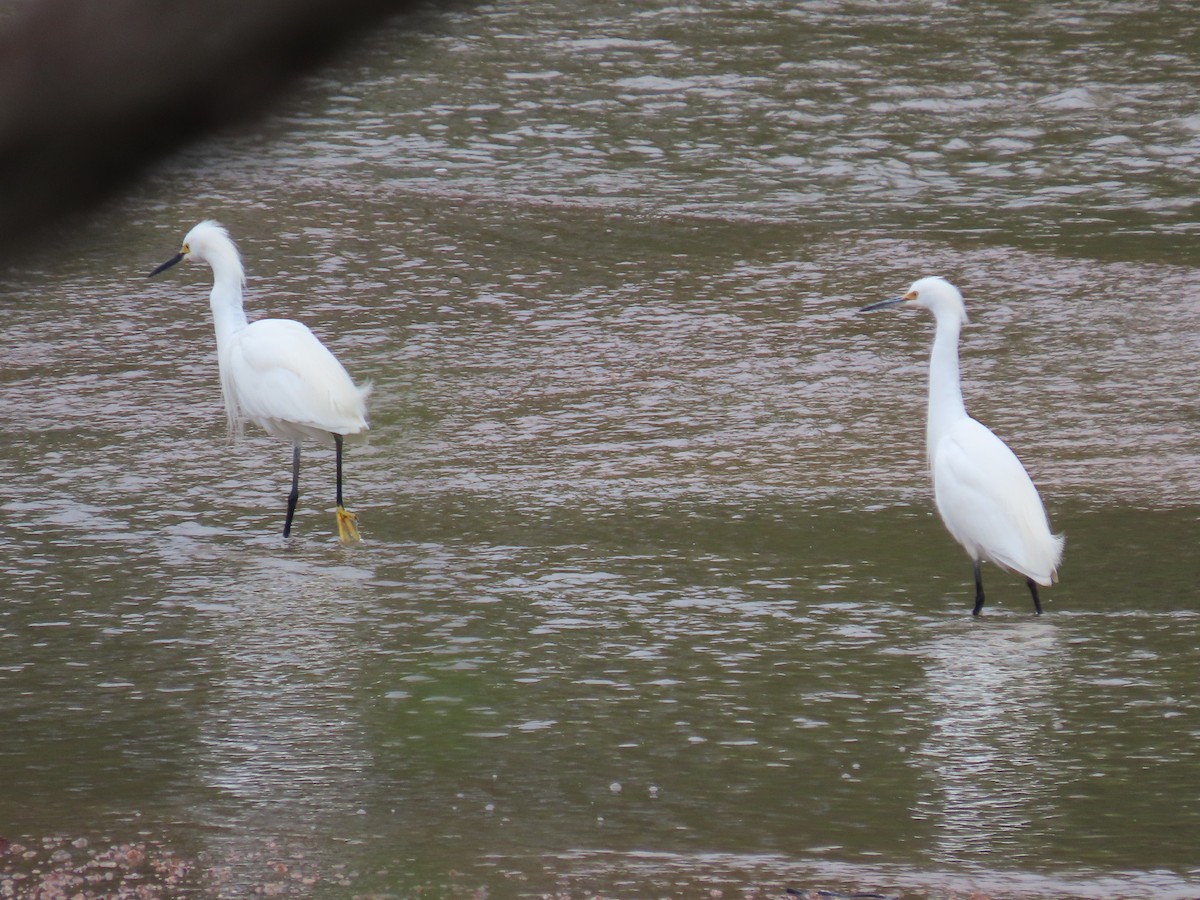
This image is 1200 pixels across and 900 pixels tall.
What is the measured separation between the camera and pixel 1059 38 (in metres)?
11.7

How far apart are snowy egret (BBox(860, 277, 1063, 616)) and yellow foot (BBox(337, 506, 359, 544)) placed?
7.12ft

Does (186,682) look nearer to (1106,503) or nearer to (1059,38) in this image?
(1106,503)

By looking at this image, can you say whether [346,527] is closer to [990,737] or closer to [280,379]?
[280,379]

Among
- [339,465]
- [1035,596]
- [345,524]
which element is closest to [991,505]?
[1035,596]

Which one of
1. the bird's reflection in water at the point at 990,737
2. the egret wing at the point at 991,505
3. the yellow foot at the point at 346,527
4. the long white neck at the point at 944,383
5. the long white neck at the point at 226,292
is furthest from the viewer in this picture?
the long white neck at the point at 226,292

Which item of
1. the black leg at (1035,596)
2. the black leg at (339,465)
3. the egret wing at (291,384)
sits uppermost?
the egret wing at (291,384)

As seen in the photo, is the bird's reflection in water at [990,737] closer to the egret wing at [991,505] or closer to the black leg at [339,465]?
the egret wing at [991,505]

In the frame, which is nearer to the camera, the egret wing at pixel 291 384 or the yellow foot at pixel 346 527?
the yellow foot at pixel 346 527

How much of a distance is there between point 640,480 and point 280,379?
1.51 m

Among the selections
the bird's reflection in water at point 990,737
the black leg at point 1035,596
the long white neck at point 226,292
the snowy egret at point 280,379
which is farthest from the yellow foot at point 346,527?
the black leg at point 1035,596

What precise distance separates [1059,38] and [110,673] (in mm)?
9208

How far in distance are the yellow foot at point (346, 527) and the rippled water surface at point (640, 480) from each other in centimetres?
10

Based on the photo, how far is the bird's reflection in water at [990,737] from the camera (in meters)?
3.63

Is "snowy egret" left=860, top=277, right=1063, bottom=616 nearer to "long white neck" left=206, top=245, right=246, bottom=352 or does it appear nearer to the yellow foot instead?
the yellow foot
